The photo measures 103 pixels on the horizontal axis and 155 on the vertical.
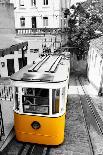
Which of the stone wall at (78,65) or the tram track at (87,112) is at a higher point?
the stone wall at (78,65)

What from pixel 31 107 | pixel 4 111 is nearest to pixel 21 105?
pixel 31 107

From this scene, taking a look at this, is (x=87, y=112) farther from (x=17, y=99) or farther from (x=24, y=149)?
(x=17, y=99)

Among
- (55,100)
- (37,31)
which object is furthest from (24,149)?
(37,31)

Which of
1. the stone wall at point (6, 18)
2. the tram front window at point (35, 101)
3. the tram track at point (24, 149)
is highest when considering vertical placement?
the stone wall at point (6, 18)

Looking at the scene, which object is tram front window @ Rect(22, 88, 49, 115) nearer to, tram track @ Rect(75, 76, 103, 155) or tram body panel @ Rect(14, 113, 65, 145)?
tram body panel @ Rect(14, 113, 65, 145)

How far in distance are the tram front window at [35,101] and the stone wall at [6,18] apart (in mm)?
7742

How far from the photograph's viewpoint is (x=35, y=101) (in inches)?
337

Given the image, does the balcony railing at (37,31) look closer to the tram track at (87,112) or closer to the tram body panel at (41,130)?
the tram track at (87,112)

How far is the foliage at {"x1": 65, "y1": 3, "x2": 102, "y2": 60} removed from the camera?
25344mm

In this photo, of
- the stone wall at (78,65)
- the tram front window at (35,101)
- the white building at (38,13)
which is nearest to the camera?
the tram front window at (35,101)

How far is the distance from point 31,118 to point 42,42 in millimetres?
16149

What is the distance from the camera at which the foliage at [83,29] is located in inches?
998

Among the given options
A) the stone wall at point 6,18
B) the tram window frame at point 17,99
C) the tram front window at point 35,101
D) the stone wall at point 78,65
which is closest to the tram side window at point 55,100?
the tram front window at point 35,101

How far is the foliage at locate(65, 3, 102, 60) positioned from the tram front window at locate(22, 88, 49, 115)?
17.8 meters
